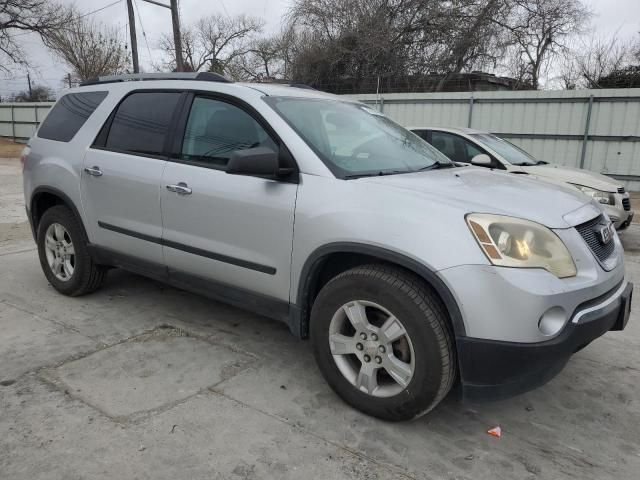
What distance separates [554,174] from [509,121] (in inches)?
268

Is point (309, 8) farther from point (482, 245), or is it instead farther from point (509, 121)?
point (482, 245)

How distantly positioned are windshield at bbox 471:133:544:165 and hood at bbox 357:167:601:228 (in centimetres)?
451

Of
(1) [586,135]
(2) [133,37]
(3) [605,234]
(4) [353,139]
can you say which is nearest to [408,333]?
(3) [605,234]

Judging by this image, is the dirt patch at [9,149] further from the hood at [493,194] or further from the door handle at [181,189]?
the hood at [493,194]

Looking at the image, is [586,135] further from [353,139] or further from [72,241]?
[72,241]

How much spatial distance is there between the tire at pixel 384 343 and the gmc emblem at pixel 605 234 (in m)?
1.05

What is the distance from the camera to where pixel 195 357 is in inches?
140

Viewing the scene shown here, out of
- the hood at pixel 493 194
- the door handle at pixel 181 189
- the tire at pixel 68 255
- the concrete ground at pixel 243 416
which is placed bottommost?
the concrete ground at pixel 243 416

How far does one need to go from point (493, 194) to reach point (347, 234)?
806 millimetres

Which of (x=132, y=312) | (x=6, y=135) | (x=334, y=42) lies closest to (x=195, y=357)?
(x=132, y=312)

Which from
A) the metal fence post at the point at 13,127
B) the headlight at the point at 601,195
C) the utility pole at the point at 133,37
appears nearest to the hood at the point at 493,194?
the headlight at the point at 601,195

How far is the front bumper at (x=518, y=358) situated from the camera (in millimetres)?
2404

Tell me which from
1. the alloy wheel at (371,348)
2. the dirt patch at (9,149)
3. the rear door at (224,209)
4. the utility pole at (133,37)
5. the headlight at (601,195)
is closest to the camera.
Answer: the alloy wheel at (371,348)

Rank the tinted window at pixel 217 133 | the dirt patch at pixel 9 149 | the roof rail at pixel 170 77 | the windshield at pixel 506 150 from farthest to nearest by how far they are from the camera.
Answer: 1. the dirt patch at pixel 9 149
2. the windshield at pixel 506 150
3. the roof rail at pixel 170 77
4. the tinted window at pixel 217 133
